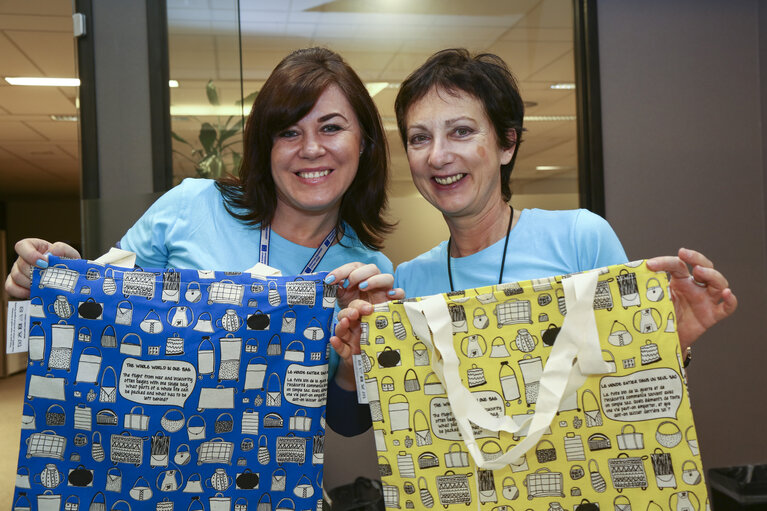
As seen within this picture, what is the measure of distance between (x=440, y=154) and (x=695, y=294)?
599 mm

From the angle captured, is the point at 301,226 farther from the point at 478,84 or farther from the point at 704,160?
the point at 704,160

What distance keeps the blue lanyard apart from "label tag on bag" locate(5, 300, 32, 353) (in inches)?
19.7

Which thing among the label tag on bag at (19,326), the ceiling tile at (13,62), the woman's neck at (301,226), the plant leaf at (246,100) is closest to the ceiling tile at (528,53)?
the plant leaf at (246,100)

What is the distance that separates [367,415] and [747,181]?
276 cm

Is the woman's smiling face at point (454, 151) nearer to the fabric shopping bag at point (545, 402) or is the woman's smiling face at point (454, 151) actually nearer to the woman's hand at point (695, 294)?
the fabric shopping bag at point (545, 402)

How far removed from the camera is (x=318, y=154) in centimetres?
147

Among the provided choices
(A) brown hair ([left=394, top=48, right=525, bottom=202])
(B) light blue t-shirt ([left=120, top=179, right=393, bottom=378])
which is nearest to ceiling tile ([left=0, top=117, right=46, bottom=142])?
(B) light blue t-shirt ([left=120, top=179, right=393, bottom=378])

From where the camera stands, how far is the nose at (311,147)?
4.83 ft

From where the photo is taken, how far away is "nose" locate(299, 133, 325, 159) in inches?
58.0

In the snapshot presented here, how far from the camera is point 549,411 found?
1107mm

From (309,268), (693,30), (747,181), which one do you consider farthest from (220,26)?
(747,181)

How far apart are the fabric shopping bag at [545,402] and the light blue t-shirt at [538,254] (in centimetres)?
25

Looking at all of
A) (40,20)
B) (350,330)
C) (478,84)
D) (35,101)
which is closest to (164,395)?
(350,330)

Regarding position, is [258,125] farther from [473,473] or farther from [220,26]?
[220,26]
